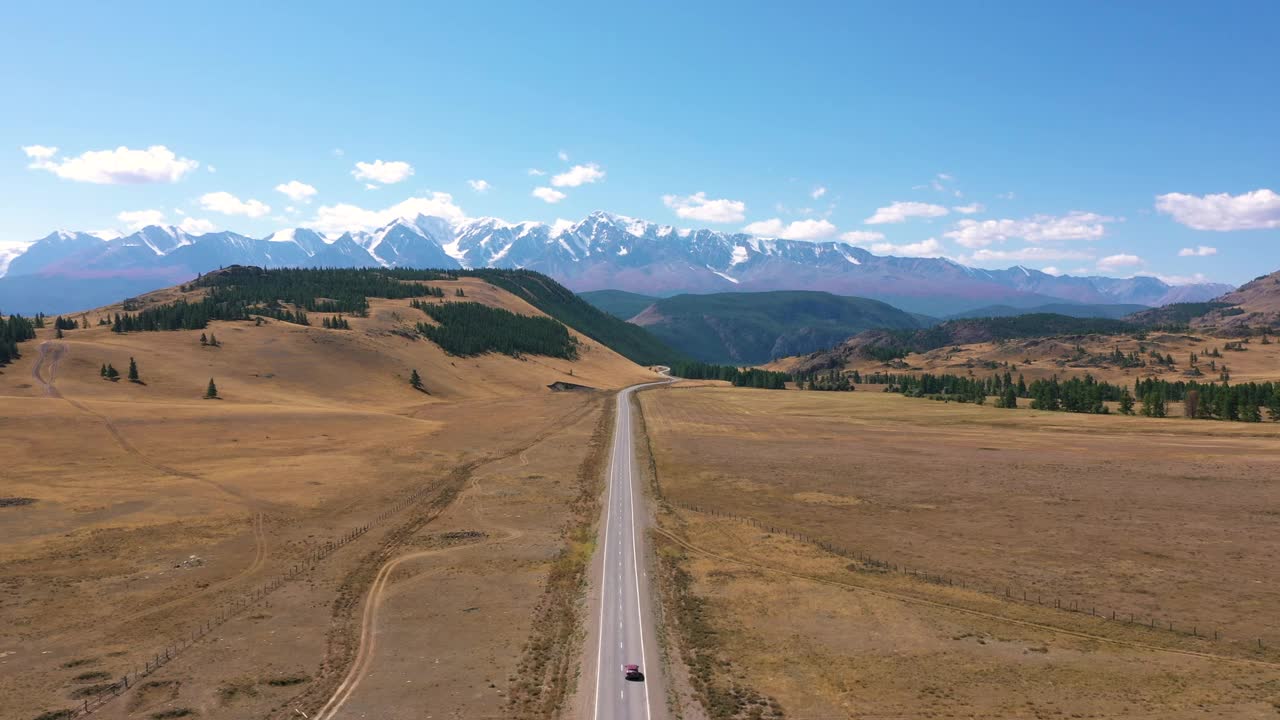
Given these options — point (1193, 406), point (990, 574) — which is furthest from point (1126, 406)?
point (990, 574)

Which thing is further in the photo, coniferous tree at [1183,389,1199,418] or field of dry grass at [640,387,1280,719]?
coniferous tree at [1183,389,1199,418]

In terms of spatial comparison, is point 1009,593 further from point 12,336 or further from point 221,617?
point 12,336

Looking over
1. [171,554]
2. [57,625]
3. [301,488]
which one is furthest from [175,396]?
[57,625]

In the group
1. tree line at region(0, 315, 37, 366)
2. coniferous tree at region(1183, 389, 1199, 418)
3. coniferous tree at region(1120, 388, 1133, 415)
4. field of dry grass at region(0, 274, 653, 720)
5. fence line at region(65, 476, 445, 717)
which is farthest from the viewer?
coniferous tree at region(1120, 388, 1133, 415)

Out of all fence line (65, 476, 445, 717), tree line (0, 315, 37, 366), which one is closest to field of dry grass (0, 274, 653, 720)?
fence line (65, 476, 445, 717)

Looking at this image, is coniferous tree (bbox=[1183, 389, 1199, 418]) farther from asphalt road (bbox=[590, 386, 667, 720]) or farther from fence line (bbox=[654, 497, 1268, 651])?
asphalt road (bbox=[590, 386, 667, 720])

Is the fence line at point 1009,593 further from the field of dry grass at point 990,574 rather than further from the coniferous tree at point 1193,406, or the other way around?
the coniferous tree at point 1193,406

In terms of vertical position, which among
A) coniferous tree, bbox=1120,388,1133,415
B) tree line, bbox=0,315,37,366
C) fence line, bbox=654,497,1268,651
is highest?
tree line, bbox=0,315,37,366
